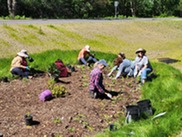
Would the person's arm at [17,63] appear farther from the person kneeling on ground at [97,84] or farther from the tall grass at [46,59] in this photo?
the person kneeling on ground at [97,84]

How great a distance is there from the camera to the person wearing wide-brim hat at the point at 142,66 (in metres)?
13.7

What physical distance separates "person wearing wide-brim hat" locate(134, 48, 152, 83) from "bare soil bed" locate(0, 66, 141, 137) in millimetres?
417

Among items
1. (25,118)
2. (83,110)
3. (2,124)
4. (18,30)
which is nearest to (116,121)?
(83,110)

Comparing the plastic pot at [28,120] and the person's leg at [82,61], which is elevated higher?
the person's leg at [82,61]

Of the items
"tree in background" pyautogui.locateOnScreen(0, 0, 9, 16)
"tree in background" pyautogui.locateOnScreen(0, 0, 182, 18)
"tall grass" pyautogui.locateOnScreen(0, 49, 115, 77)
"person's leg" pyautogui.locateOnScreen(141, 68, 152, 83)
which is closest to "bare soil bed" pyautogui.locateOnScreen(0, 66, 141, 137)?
"person's leg" pyautogui.locateOnScreen(141, 68, 152, 83)

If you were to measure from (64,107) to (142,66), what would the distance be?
4.72 m

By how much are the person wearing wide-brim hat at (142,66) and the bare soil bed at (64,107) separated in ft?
1.37

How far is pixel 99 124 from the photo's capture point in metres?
9.84

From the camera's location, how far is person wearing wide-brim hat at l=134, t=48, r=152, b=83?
1373 centimetres

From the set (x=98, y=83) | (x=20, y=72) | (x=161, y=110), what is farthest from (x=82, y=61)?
(x=161, y=110)

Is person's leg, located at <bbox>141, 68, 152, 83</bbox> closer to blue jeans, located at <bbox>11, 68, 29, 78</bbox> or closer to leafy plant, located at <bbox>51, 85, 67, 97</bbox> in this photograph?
leafy plant, located at <bbox>51, 85, 67, 97</bbox>

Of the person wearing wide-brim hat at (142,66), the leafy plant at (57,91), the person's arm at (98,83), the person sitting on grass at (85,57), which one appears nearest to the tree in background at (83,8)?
the person sitting on grass at (85,57)

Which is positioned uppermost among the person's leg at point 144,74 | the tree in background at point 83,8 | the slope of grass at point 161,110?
the tree in background at point 83,8

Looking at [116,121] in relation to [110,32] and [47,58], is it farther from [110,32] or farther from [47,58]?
[110,32]
